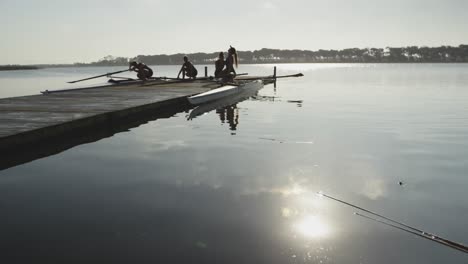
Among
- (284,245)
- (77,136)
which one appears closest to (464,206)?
(284,245)

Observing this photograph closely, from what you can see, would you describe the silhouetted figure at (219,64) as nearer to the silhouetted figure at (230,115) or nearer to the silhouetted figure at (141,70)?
the silhouetted figure at (230,115)

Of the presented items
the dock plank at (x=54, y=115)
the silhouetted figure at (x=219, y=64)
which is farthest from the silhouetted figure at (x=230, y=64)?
the dock plank at (x=54, y=115)

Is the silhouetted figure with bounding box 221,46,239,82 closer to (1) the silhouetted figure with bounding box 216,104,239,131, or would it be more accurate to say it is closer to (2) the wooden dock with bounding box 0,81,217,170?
(1) the silhouetted figure with bounding box 216,104,239,131

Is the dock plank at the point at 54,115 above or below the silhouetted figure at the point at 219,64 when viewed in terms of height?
below

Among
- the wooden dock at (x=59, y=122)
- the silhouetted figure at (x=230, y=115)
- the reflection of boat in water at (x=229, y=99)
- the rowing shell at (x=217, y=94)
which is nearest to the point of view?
the wooden dock at (x=59, y=122)

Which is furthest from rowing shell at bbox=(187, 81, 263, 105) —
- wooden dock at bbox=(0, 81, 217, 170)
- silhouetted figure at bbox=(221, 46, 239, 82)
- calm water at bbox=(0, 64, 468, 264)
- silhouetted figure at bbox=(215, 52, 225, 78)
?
calm water at bbox=(0, 64, 468, 264)

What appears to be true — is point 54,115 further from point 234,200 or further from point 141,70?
point 141,70

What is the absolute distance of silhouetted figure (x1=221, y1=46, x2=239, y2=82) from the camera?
23.3m

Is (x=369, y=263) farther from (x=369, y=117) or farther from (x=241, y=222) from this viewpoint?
(x=369, y=117)

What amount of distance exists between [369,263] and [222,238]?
179 centimetres

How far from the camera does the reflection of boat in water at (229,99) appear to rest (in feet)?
62.9

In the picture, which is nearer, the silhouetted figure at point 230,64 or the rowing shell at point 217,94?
the rowing shell at point 217,94

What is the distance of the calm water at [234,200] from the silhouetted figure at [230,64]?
11.6m

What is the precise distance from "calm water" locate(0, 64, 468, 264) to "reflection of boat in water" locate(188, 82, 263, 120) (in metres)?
6.48
